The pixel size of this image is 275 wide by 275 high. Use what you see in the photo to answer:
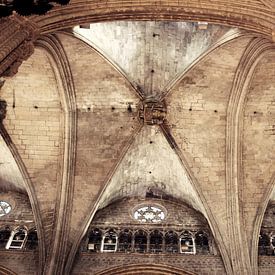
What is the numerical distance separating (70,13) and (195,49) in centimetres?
456

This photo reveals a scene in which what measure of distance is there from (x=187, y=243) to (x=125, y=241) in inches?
68.4

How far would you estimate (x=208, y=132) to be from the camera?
1472cm

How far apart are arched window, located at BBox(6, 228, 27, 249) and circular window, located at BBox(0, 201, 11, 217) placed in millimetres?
900

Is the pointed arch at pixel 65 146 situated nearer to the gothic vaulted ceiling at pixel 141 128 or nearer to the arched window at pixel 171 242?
the gothic vaulted ceiling at pixel 141 128

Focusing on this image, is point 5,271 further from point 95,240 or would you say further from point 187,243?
point 187,243

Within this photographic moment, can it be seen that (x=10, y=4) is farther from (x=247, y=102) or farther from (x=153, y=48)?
(x=247, y=102)

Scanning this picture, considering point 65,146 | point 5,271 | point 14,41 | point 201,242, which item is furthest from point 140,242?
point 14,41

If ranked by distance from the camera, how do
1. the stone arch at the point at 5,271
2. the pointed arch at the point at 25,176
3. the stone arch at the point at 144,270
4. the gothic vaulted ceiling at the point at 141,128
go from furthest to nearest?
the pointed arch at the point at 25,176
the gothic vaulted ceiling at the point at 141,128
the stone arch at the point at 144,270
the stone arch at the point at 5,271

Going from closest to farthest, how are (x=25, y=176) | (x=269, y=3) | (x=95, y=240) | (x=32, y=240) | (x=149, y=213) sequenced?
(x=269, y=3) < (x=32, y=240) < (x=95, y=240) < (x=25, y=176) < (x=149, y=213)

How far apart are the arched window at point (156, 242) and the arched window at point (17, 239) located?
3533 mm

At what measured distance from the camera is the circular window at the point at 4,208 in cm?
1468

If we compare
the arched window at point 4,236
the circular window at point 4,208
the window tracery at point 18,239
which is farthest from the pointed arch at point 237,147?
the circular window at point 4,208

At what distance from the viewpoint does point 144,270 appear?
12.8 m

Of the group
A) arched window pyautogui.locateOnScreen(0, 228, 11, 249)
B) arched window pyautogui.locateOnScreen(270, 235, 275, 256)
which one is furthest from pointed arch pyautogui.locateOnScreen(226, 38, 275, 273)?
arched window pyautogui.locateOnScreen(0, 228, 11, 249)
